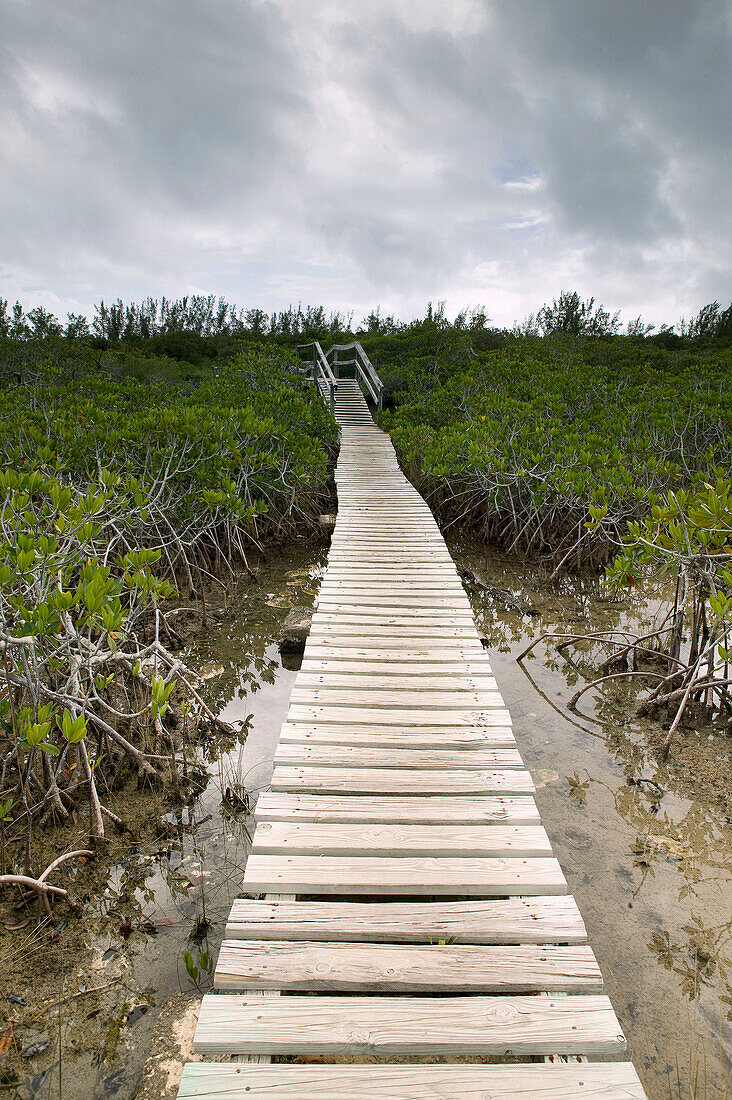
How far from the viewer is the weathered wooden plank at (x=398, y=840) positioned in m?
2.17

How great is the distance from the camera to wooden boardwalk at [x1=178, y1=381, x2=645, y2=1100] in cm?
146

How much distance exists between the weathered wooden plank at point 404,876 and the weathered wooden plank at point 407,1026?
391 mm

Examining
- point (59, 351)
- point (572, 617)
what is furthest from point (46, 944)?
point (59, 351)

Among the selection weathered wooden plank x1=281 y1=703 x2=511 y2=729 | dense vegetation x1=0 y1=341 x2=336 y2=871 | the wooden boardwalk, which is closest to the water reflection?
the wooden boardwalk

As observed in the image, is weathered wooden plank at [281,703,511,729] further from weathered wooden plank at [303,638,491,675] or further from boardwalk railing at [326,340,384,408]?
boardwalk railing at [326,340,384,408]

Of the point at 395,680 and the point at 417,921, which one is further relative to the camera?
the point at 395,680

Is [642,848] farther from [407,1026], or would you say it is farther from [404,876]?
[407,1026]

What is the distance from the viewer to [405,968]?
67.4 inches

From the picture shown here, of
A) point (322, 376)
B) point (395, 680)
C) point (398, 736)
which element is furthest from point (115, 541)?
point (322, 376)

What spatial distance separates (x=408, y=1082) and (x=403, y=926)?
46 cm

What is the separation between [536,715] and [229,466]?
417 centimetres

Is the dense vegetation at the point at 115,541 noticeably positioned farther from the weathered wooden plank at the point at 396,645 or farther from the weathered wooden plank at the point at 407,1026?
the weathered wooden plank at the point at 407,1026

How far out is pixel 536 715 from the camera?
3883mm

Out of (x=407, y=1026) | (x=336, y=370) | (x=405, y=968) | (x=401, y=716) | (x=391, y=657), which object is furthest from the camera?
(x=336, y=370)
